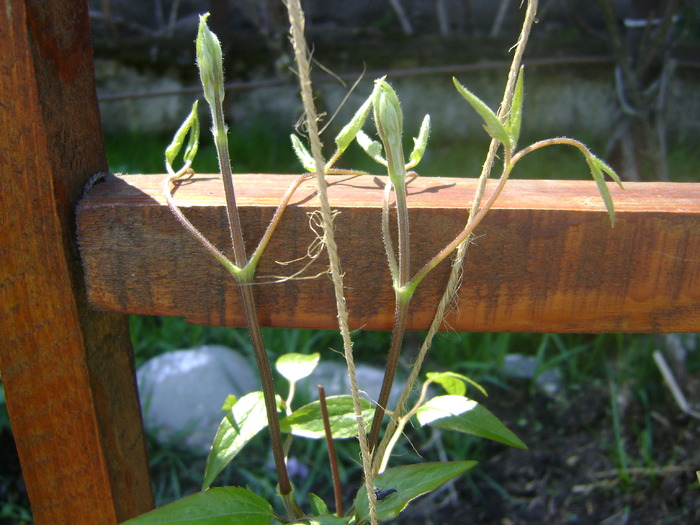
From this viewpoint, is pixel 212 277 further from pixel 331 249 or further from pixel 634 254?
pixel 634 254

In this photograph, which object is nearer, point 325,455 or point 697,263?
point 697,263

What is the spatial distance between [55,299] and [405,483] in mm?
344

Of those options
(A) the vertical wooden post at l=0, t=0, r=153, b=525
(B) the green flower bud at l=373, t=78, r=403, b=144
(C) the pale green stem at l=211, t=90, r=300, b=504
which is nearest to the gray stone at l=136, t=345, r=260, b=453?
(A) the vertical wooden post at l=0, t=0, r=153, b=525

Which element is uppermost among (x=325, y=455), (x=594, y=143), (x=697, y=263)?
(x=697, y=263)

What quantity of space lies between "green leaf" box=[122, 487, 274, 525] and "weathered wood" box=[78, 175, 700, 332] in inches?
5.8

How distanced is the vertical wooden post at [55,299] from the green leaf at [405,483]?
27 cm

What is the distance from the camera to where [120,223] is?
1.87 feet

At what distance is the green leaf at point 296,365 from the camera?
672 millimetres

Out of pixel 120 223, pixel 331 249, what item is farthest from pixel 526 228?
pixel 120 223

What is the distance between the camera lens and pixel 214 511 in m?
0.54

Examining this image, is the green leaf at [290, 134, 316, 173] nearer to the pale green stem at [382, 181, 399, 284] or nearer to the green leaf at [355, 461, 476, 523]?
the pale green stem at [382, 181, 399, 284]

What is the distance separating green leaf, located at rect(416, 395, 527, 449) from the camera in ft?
1.99

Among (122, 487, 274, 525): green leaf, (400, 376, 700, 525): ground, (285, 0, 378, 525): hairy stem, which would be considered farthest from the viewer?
(400, 376, 700, 525): ground

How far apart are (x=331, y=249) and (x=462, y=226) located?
147 millimetres
